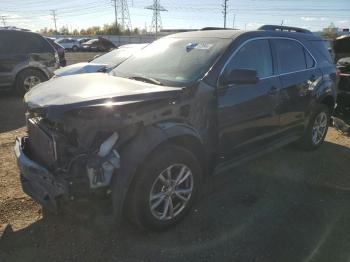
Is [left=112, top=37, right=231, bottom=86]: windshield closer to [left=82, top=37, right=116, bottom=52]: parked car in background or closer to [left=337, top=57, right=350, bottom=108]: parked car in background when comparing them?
[left=337, top=57, right=350, bottom=108]: parked car in background

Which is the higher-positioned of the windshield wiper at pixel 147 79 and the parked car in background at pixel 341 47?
the windshield wiper at pixel 147 79

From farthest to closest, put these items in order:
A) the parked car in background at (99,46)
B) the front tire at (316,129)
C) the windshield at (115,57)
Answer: the parked car in background at (99,46)
the windshield at (115,57)
the front tire at (316,129)

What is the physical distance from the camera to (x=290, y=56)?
5055mm

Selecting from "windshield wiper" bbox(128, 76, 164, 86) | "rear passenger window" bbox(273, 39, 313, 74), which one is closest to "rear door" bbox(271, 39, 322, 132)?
"rear passenger window" bbox(273, 39, 313, 74)

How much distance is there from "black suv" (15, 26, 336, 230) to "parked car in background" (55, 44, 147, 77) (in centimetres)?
399

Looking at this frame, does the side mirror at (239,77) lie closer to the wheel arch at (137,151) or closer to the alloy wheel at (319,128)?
the wheel arch at (137,151)

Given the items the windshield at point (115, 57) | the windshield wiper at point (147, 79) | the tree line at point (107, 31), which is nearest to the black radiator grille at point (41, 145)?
the windshield wiper at point (147, 79)

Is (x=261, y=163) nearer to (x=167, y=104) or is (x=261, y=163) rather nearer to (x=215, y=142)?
(x=215, y=142)

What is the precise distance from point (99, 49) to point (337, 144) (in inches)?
1588

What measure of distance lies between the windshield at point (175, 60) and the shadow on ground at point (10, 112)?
371cm

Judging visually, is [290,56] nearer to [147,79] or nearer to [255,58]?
[255,58]

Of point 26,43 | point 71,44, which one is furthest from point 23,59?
point 71,44

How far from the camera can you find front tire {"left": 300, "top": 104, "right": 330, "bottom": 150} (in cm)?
580

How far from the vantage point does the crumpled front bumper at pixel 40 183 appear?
10.1ft
